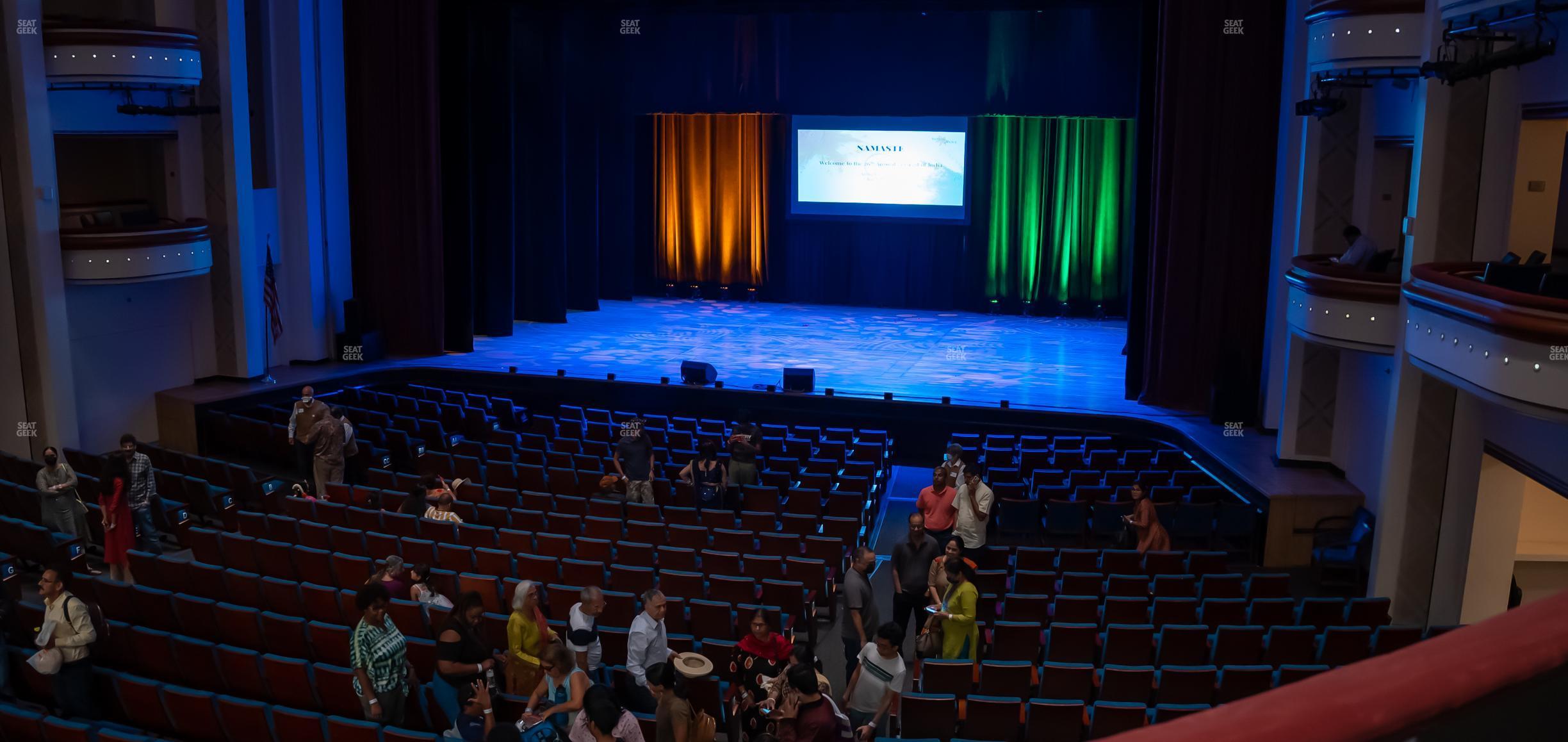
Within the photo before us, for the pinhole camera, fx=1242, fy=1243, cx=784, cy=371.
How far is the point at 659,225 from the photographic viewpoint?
28.1m

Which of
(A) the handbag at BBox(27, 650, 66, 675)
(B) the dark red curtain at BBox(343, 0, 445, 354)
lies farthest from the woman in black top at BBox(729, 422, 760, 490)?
(B) the dark red curtain at BBox(343, 0, 445, 354)

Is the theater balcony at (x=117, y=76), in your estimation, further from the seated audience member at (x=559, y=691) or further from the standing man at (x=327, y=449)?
the seated audience member at (x=559, y=691)

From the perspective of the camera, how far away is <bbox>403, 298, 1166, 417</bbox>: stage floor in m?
18.3

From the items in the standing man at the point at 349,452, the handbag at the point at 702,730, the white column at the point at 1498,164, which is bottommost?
the standing man at the point at 349,452

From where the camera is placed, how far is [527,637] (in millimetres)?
7242

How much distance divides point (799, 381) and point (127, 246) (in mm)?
8898

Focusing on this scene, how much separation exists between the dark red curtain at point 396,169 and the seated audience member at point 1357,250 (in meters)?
14.3

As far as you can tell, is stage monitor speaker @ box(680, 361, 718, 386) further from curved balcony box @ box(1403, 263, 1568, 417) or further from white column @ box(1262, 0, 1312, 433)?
curved balcony box @ box(1403, 263, 1568, 417)

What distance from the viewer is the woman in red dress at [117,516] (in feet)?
34.5

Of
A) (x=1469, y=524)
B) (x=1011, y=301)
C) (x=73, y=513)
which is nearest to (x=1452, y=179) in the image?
(x=1469, y=524)

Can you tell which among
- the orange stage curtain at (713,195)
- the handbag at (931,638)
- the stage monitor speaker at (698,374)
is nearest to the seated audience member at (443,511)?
the handbag at (931,638)

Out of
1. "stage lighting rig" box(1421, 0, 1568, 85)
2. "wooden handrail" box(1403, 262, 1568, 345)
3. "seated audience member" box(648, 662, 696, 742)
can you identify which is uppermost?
"stage lighting rig" box(1421, 0, 1568, 85)

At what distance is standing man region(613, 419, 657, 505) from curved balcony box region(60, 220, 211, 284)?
821 centimetres

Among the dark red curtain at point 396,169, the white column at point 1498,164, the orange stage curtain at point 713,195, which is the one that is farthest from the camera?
the orange stage curtain at point 713,195
